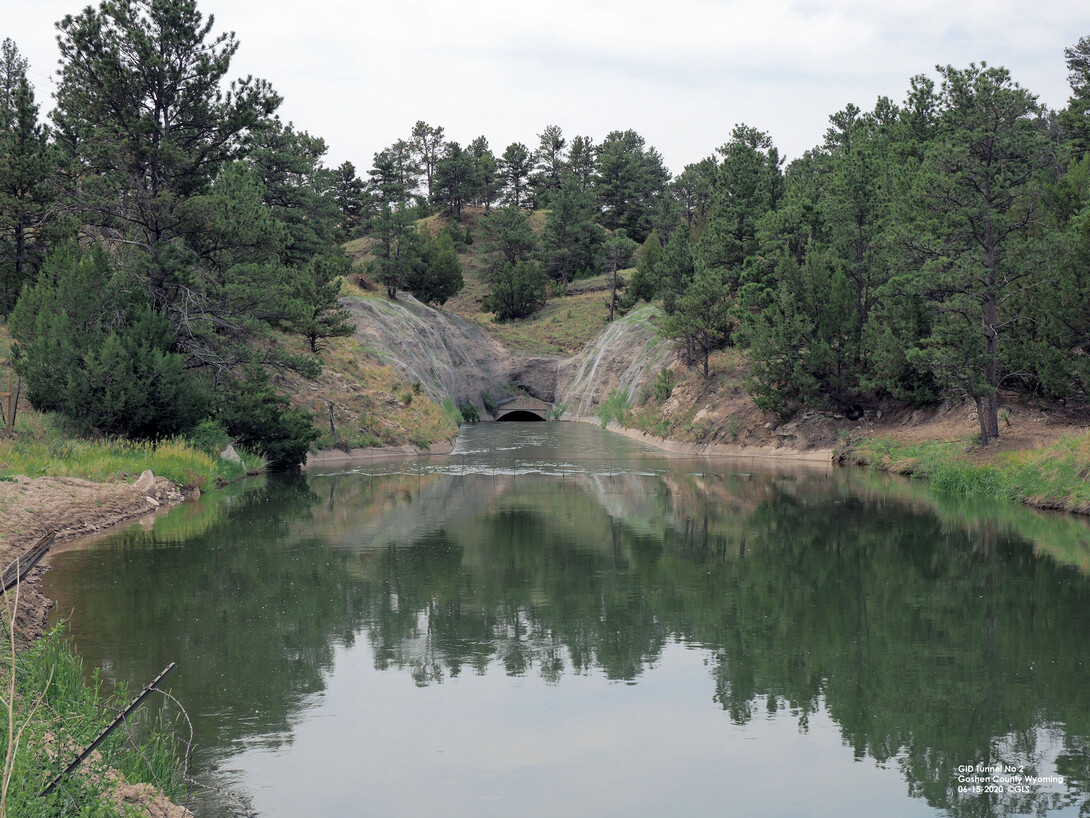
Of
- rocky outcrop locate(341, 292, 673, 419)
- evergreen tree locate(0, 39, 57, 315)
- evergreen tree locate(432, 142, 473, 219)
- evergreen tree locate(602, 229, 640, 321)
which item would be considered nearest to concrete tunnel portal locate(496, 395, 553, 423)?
rocky outcrop locate(341, 292, 673, 419)

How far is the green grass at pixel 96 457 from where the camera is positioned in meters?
26.8

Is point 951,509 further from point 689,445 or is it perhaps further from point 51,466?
point 689,445

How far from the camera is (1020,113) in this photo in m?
35.3

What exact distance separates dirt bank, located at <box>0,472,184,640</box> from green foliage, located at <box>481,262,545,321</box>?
270 feet

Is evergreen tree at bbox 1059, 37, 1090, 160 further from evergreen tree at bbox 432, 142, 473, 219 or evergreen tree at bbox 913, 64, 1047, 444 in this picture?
evergreen tree at bbox 432, 142, 473, 219

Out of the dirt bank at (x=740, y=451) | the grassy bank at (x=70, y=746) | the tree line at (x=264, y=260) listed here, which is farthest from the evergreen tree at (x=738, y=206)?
the grassy bank at (x=70, y=746)

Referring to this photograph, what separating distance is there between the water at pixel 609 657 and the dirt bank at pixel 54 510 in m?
0.80

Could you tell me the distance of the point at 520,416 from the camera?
106312 millimetres

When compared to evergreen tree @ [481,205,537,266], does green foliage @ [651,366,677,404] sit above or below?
below

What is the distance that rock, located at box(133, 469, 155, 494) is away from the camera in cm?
2878

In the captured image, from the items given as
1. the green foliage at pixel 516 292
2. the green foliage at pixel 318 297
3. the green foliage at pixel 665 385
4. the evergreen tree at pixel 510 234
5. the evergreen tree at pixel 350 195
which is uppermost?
the evergreen tree at pixel 350 195

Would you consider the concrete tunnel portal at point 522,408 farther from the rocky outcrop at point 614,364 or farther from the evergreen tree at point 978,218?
the evergreen tree at point 978,218

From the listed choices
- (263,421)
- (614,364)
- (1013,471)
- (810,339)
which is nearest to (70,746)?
(1013,471)

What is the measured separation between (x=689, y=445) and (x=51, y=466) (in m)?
40.2
